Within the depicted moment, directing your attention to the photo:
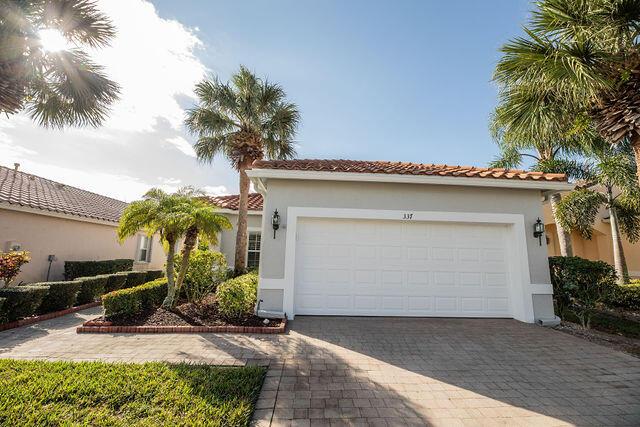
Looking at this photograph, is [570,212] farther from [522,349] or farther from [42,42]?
[42,42]

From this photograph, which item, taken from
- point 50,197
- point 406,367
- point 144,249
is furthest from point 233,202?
point 406,367

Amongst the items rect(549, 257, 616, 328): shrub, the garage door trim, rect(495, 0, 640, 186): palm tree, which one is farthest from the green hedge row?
rect(549, 257, 616, 328): shrub

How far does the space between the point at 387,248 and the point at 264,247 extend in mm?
3352

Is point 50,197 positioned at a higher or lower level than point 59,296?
higher

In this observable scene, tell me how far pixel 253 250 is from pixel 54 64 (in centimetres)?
947

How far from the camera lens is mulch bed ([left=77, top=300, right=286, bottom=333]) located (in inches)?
227

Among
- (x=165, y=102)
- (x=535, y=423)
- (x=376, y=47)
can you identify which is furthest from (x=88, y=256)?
(x=535, y=423)

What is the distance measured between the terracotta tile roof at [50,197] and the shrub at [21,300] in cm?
497

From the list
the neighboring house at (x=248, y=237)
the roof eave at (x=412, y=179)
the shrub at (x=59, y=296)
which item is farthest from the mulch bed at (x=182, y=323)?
the neighboring house at (x=248, y=237)

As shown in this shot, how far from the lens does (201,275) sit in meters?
8.68

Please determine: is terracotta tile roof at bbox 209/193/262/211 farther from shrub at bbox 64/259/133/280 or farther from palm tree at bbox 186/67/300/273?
shrub at bbox 64/259/133/280

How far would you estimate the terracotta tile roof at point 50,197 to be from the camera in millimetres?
10219

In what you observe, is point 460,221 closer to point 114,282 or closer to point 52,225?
point 114,282

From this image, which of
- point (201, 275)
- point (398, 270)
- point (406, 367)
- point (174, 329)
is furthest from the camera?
point (201, 275)
